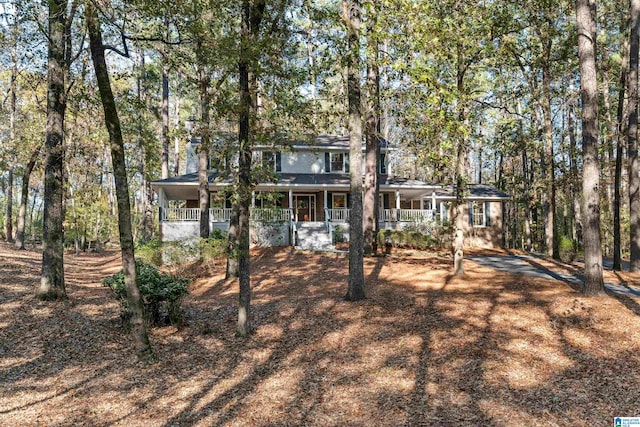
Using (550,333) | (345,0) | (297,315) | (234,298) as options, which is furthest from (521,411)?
(345,0)

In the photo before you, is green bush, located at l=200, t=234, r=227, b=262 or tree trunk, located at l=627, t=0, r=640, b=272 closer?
tree trunk, located at l=627, t=0, r=640, b=272

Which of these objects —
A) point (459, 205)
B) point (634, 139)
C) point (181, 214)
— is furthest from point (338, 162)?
point (634, 139)

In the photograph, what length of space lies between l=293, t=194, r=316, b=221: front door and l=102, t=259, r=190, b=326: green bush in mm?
16425

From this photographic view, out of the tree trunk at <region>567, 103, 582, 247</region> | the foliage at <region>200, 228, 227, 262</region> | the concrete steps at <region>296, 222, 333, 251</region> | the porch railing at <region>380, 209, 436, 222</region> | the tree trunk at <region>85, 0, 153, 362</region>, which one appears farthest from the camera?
the porch railing at <region>380, 209, 436, 222</region>

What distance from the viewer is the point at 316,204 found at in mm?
25516

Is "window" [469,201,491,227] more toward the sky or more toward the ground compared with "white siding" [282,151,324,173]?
more toward the ground

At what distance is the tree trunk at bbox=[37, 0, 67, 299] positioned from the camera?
962cm

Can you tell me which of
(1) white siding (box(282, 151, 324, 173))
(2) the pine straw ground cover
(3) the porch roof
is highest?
(1) white siding (box(282, 151, 324, 173))

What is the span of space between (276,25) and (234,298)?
7.54 m

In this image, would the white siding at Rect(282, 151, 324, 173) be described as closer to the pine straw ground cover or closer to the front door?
the front door

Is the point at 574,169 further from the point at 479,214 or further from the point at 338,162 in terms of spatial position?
the point at 338,162

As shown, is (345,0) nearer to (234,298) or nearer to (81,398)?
(234,298)

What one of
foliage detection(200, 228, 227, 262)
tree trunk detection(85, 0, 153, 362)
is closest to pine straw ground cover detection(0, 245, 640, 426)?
tree trunk detection(85, 0, 153, 362)

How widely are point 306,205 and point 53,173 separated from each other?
1674 cm
